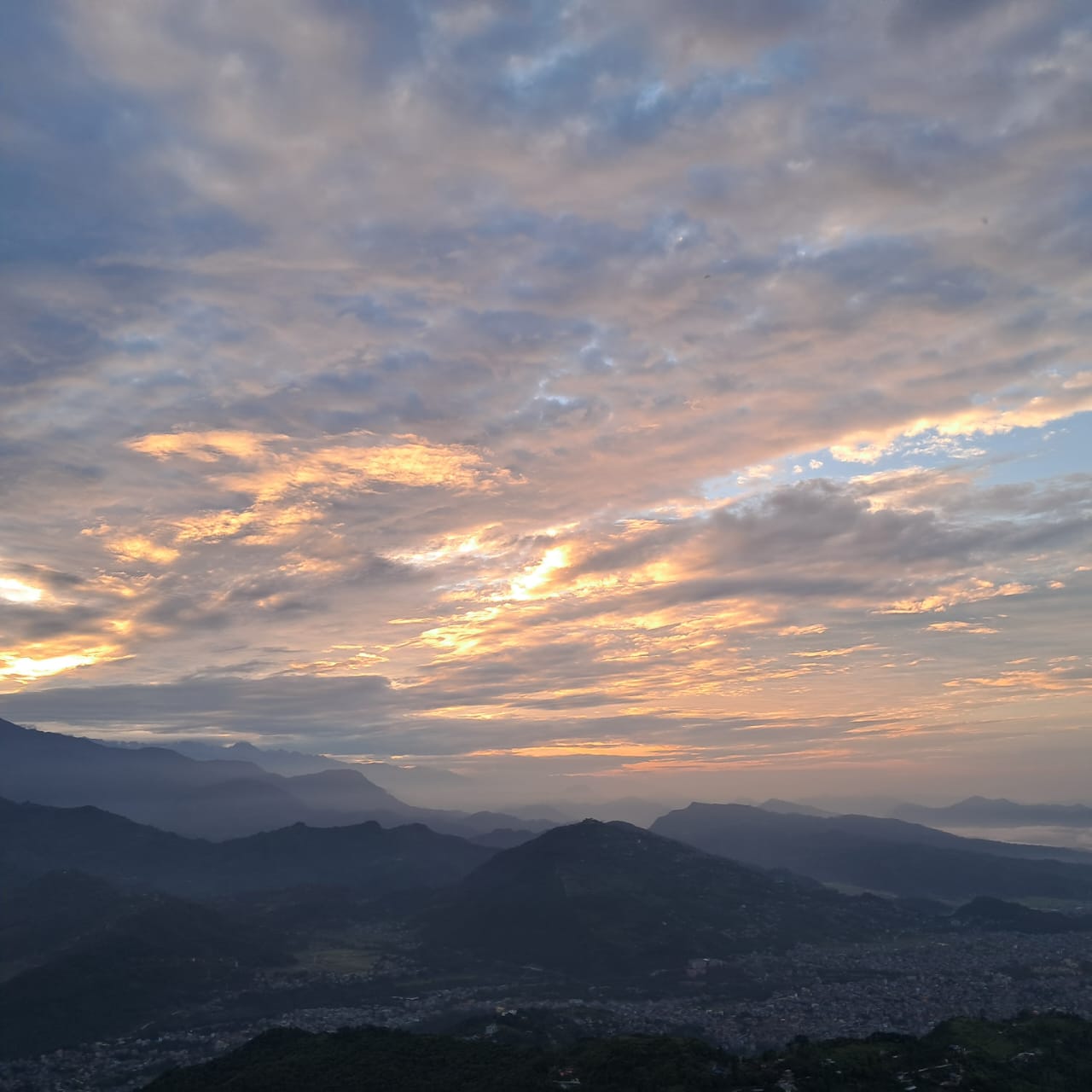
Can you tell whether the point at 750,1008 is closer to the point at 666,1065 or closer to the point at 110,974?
the point at 666,1065

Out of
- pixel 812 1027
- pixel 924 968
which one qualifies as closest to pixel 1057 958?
pixel 924 968

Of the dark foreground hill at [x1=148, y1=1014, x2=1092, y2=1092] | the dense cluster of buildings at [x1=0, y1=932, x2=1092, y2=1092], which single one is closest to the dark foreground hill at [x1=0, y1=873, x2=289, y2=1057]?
the dense cluster of buildings at [x1=0, y1=932, x2=1092, y2=1092]

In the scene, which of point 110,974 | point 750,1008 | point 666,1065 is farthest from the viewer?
point 110,974

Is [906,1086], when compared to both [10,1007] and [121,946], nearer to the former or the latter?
[10,1007]

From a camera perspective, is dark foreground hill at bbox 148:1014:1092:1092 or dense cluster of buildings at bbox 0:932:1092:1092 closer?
dark foreground hill at bbox 148:1014:1092:1092

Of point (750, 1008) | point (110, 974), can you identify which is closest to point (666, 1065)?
point (750, 1008)

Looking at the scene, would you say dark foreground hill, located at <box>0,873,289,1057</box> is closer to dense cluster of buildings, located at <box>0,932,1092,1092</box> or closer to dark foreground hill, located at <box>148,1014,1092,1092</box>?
dense cluster of buildings, located at <box>0,932,1092,1092</box>

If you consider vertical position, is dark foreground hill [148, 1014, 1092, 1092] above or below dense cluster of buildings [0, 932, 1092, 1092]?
above

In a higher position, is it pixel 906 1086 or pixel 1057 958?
pixel 906 1086
